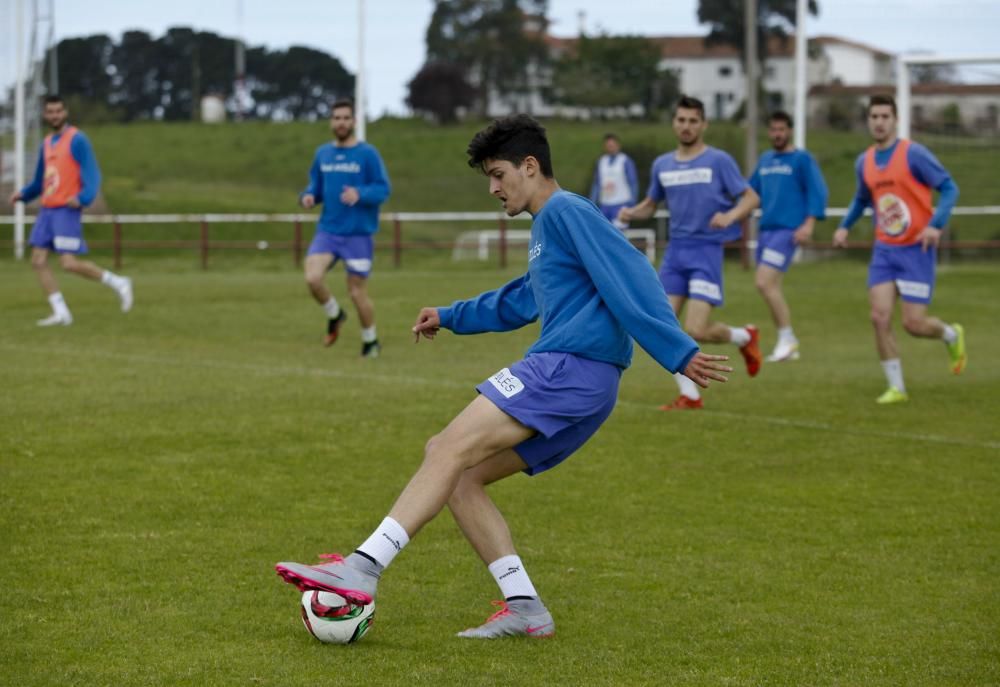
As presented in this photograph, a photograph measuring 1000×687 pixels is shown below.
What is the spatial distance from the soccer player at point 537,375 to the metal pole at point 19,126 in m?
27.2

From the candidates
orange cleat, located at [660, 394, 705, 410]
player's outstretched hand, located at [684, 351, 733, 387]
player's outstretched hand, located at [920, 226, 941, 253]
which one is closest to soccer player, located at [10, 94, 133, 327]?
orange cleat, located at [660, 394, 705, 410]

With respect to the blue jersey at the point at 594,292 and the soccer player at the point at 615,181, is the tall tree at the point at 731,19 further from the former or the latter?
the blue jersey at the point at 594,292

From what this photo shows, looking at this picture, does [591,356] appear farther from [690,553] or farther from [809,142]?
[809,142]

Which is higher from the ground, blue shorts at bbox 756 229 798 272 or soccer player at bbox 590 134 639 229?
soccer player at bbox 590 134 639 229

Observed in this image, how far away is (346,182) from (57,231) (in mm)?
3929

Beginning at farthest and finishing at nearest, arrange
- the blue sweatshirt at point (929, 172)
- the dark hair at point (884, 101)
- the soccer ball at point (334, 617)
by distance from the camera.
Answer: the blue sweatshirt at point (929, 172) → the dark hair at point (884, 101) → the soccer ball at point (334, 617)

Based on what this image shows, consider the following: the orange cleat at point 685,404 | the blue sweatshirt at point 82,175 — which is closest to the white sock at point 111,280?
the blue sweatshirt at point 82,175

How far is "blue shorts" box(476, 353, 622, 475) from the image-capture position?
5.36m

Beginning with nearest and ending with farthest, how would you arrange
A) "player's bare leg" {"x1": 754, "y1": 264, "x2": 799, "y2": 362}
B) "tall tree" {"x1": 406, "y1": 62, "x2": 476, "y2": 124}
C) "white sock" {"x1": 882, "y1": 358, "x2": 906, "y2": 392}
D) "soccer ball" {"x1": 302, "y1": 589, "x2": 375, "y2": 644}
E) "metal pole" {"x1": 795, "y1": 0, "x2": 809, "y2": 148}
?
"soccer ball" {"x1": 302, "y1": 589, "x2": 375, "y2": 644}
"white sock" {"x1": 882, "y1": 358, "x2": 906, "y2": 392}
"player's bare leg" {"x1": 754, "y1": 264, "x2": 799, "y2": 362}
"metal pole" {"x1": 795, "y1": 0, "x2": 809, "y2": 148}
"tall tree" {"x1": 406, "y1": 62, "x2": 476, "y2": 124}

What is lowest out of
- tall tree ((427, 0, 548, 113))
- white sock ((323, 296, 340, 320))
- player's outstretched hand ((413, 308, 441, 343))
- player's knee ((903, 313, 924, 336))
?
white sock ((323, 296, 340, 320))

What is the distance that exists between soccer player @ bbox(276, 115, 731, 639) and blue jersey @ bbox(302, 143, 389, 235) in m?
9.48

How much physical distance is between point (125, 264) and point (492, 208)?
26.0 meters

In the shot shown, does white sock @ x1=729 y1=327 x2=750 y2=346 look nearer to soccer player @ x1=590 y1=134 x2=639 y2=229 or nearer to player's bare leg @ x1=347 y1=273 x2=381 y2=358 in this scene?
player's bare leg @ x1=347 y1=273 x2=381 y2=358

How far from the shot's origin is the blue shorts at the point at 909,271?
12008mm
